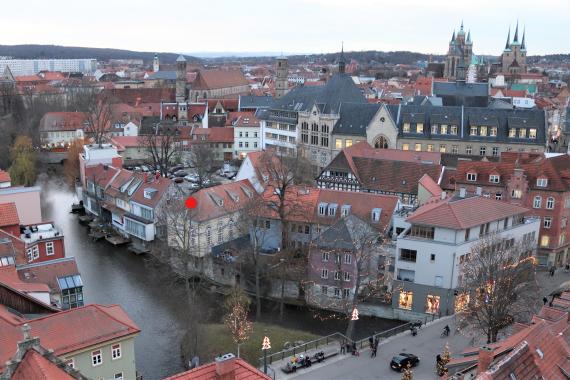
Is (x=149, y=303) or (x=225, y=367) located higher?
(x=225, y=367)

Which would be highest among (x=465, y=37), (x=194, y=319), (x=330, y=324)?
(x=465, y=37)

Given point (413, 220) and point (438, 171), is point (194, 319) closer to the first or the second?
point (413, 220)

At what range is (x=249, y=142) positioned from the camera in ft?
285

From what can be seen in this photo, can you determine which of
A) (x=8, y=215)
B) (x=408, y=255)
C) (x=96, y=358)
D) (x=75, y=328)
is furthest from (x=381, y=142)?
(x=75, y=328)

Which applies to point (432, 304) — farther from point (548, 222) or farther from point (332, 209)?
point (548, 222)

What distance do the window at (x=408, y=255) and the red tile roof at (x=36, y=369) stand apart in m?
26.8

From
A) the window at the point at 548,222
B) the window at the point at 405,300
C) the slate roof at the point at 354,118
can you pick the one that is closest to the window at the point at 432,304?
the window at the point at 405,300

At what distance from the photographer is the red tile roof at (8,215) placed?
37281 mm

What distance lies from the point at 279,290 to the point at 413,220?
1147 centimetres

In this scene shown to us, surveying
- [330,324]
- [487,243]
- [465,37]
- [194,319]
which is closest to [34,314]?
[194,319]

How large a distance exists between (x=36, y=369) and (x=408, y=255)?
28.0 meters

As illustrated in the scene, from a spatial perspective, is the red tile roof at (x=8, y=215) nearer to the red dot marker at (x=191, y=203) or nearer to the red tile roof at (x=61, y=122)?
the red dot marker at (x=191, y=203)

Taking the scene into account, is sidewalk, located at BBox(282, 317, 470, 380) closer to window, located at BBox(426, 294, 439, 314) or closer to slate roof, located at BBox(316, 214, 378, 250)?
window, located at BBox(426, 294, 439, 314)

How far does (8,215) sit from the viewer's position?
37.7 meters
